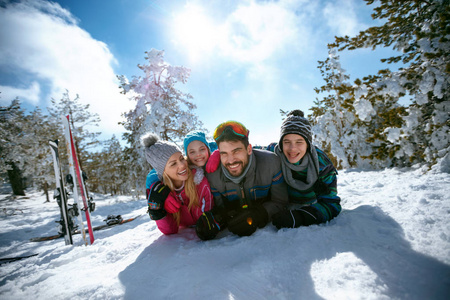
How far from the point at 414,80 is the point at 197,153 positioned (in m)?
4.75

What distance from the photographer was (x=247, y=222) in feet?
7.22

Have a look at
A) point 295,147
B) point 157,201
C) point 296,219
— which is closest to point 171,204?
point 157,201

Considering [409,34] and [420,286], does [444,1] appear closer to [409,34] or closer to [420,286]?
[409,34]

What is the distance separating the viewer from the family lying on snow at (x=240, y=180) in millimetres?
2475

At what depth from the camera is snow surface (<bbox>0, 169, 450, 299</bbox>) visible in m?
1.16

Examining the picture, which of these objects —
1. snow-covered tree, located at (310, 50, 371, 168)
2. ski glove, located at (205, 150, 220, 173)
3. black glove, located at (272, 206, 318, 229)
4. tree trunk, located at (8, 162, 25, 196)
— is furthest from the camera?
tree trunk, located at (8, 162, 25, 196)

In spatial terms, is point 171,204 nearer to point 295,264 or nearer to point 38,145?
point 295,264

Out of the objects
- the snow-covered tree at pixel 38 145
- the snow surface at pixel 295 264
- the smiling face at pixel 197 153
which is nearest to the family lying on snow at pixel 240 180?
the smiling face at pixel 197 153

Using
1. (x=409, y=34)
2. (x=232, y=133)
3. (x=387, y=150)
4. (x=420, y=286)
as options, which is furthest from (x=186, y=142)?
(x=409, y=34)

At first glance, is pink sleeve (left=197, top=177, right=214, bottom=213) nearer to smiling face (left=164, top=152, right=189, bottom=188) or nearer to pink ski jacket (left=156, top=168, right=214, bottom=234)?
pink ski jacket (left=156, top=168, right=214, bottom=234)

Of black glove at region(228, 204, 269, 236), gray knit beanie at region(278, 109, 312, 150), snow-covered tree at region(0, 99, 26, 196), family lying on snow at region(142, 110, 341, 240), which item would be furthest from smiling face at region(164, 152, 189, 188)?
snow-covered tree at region(0, 99, 26, 196)

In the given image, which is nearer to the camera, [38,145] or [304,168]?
[304,168]

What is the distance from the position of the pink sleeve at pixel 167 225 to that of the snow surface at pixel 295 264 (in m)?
0.21

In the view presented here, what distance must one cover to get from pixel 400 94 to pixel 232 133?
4347mm
